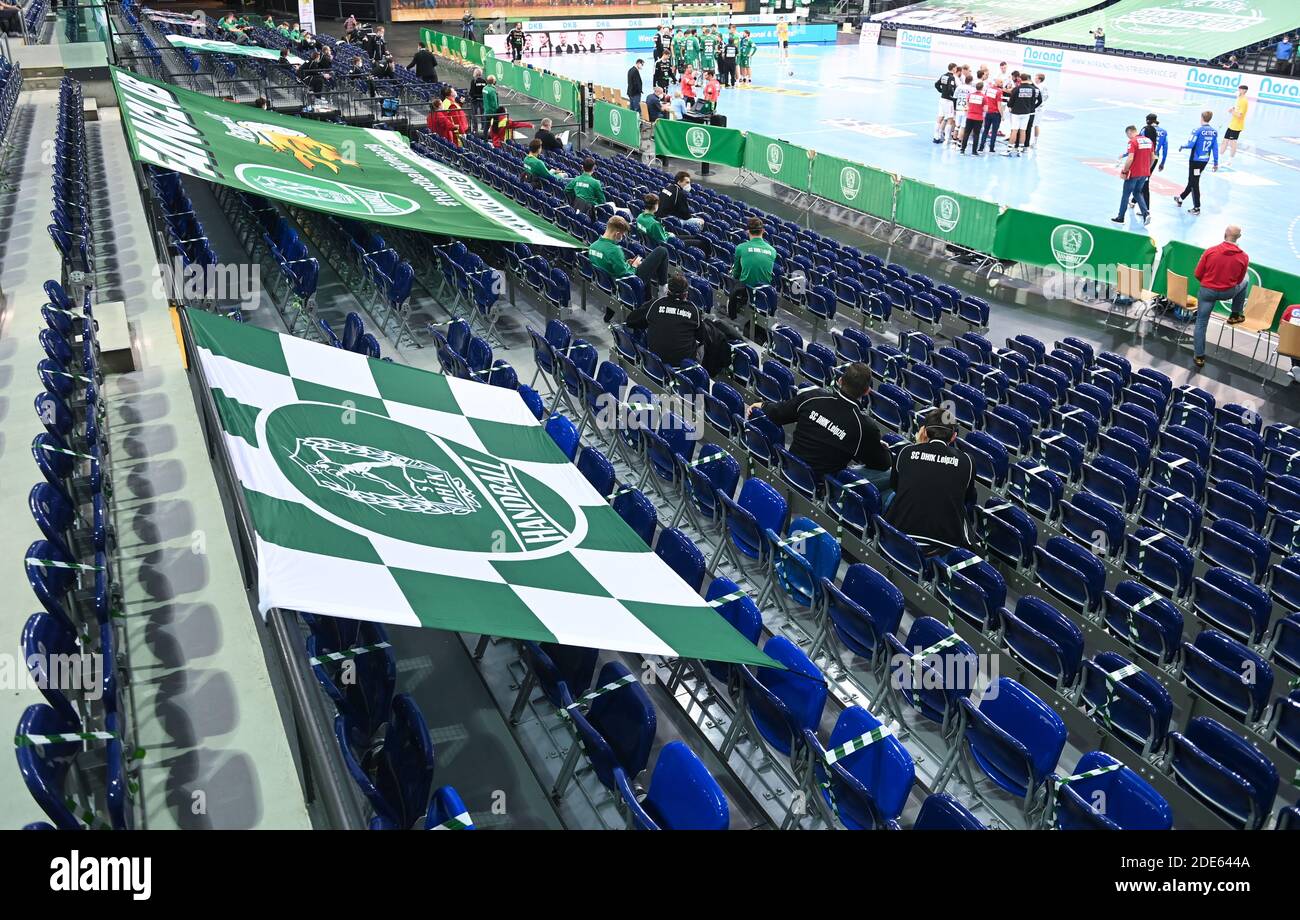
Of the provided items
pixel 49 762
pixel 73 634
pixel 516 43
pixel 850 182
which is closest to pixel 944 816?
pixel 49 762

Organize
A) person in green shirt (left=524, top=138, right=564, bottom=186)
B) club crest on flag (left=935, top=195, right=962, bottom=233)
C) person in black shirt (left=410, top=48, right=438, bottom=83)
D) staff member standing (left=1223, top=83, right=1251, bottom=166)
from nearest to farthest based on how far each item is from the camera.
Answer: club crest on flag (left=935, top=195, right=962, bottom=233), person in green shirt (left=524, top=138, right=564, bottom=186), staff member standing (left=1223, top=83, right=1251, bottom=166), person in black shirt (left=410, top=48, right=438, bottom=83)

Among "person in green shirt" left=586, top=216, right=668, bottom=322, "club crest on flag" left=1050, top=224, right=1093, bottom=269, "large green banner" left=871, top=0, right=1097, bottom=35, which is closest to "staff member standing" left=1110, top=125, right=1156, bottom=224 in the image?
"club crest on flag" left=1050, top=224, right=1093, bottom=269

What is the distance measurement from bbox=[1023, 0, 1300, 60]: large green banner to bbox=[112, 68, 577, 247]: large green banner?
102ft

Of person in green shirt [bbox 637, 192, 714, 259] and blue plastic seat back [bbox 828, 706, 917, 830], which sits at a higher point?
person in green shirt [bbox 637, 192, 714, 259]

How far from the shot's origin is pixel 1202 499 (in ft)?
25.5

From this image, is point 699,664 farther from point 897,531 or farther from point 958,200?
point 958,200

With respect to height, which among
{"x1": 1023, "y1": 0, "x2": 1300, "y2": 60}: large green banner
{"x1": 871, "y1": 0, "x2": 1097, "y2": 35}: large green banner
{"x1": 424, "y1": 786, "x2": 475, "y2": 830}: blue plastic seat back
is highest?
{"x1": 871, "y1": 0, "x2": 1097, "y2": 35}: large green banner

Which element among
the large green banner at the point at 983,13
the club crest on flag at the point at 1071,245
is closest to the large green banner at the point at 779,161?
the club crest on flag at the point at 1071,245

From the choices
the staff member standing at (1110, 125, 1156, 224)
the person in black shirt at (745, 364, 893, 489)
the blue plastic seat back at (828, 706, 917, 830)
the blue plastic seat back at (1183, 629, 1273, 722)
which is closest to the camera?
the blue plastic seat back at (828, 706, 917, 830)

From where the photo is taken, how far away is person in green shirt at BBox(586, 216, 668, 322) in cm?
1093

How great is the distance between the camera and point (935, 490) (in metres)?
6.31

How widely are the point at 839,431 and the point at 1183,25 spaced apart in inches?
A: 1520

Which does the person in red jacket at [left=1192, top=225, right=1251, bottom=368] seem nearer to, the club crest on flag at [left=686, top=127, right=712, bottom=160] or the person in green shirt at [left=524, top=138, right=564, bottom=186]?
the person in green shirt at [left=524, top=138, right=564, bottom=186]

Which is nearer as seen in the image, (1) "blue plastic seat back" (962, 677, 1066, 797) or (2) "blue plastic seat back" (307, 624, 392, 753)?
(1) "blue plastic seat back" (962, 677, 1066, 797)
